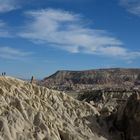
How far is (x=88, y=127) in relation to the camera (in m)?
45.8

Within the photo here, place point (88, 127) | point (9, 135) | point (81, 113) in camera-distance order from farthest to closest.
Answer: point (81, 113), point (88, 127), point (9, 135)

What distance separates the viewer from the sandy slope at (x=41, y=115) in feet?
127

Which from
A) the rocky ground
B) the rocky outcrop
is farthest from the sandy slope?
the rocky outcrop

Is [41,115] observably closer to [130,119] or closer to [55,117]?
[55,117]

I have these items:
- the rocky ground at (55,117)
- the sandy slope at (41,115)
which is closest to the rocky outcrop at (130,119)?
the rocky ground at (55,117)

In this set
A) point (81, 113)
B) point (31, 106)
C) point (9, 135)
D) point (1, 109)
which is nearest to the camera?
point (9, 135)

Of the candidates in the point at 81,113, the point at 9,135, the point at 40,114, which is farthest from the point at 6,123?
the point at 81,113

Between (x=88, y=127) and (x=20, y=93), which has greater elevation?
(x=20, y=93)

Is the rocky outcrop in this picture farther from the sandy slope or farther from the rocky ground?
the sandy slope

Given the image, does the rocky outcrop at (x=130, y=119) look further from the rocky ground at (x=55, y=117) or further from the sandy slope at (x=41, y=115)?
the sandy slope at (x=41, y=115)

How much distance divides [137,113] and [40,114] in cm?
1142

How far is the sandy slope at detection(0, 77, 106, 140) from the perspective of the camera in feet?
127

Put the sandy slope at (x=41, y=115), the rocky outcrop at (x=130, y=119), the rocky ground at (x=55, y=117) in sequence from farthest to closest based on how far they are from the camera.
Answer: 1. the rocky outcrop at (x=130, y=119)
2. the rocky ground at (x=55, y=117)
3. the sandy slope at (x=41, y=115)

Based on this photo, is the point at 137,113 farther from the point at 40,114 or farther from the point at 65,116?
the point at 40,114
